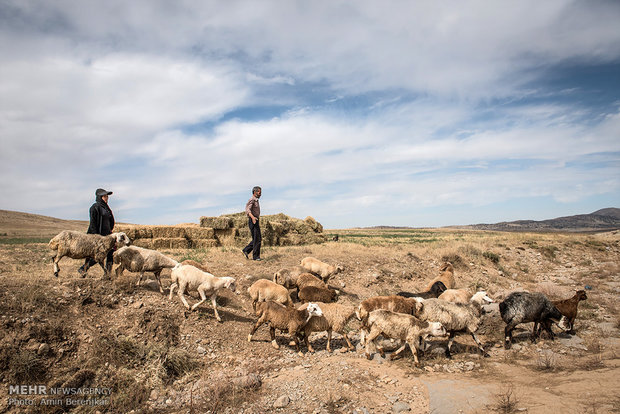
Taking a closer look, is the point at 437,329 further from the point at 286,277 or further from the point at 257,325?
the point at 286,277

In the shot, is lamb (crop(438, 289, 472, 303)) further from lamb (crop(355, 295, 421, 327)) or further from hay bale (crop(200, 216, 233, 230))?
hay bale (crop(200, 216, 233, 230))

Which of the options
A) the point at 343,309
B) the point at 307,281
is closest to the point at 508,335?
the point at 343,309

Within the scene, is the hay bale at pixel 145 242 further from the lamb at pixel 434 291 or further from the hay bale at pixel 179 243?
the lamb at pixel 434 291

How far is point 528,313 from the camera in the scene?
9.10 meters

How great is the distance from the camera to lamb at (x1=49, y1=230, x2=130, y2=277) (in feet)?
29.0

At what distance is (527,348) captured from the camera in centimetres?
891

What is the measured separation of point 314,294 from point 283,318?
236 centimetres

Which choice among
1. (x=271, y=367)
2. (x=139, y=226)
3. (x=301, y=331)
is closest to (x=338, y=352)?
(x=301, y=331)

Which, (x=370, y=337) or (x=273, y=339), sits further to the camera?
(x=273, y=339)

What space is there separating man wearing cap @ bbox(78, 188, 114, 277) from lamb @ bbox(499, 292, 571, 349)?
11.3 metres

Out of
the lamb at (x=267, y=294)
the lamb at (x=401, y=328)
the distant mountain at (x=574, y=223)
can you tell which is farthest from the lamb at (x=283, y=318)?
the distant mountain at (x=574, y=223)

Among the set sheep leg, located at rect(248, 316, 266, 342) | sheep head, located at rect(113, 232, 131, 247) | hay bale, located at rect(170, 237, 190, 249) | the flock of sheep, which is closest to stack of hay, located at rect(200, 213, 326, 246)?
hay bale, located at rect(170, 237, 190, 249)

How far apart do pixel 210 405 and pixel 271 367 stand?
178 cm

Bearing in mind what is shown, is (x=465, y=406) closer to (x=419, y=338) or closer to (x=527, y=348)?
(x=419, y=338)
